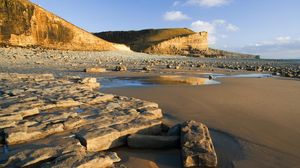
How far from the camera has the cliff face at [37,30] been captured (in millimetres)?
30875

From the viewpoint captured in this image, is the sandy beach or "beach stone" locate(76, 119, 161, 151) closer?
the sandy beach

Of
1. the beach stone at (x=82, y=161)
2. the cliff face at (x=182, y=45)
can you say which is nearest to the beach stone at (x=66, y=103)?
the beach stone at (x=82, y=161)

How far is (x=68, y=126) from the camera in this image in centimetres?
397

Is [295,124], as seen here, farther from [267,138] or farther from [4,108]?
[4,108]

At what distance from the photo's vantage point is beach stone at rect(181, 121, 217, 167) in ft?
10.0

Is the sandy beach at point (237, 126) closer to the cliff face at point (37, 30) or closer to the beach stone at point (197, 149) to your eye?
the beach stone at point (197, 149)

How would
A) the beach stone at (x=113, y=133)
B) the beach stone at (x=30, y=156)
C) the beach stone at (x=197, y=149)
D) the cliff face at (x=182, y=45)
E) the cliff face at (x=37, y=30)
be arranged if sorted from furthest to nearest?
1. the cliff face at (x=182, y=45)
2. the cliff face at (x=37, y=30)
3. the beach stone at (x=113, y=133)
4. the beach stone at (x=197, y=149)
5. the beach stone at (x=30, y=156)

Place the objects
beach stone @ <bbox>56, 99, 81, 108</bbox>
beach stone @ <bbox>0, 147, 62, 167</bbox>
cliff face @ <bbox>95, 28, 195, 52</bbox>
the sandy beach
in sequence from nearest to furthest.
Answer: beach stone @ <bbox>0, 147, 62, 167</bbox> → the sandy beach → beach stone @ <bbox>56, 99, 81, 108</bbox> → cliff face @ <bbox>95, 28, 195, 52</bbox>

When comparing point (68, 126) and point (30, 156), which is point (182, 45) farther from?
point (30, 156)

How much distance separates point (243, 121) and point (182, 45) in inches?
2931

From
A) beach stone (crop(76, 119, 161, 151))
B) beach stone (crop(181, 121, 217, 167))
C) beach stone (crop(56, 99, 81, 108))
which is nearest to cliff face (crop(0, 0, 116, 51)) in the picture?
beach stone (crop(56, 99, 81, 108))

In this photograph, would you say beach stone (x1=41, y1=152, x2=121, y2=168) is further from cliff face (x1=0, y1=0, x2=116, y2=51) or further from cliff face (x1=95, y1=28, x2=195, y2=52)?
cliff face (x1=95, y1=28, x2=195, y2=52)

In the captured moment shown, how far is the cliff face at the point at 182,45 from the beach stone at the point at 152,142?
63.2 metres

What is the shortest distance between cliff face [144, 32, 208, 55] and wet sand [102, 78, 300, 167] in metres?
59.8
